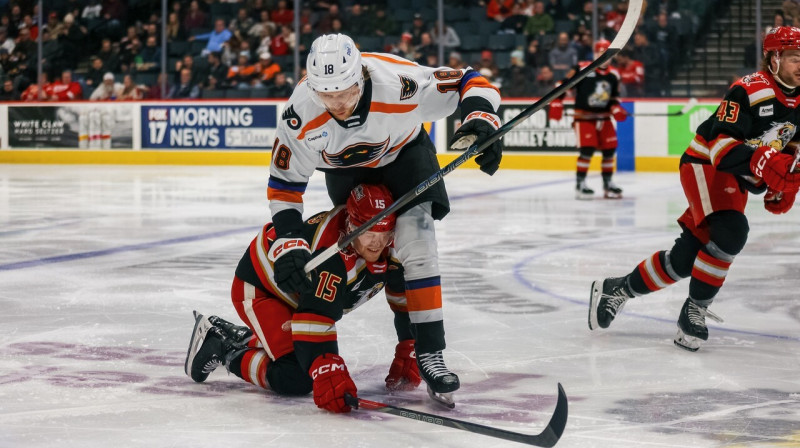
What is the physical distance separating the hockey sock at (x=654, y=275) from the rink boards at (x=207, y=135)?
8407mm

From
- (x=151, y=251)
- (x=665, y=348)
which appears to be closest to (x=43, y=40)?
(x=151, y=251)

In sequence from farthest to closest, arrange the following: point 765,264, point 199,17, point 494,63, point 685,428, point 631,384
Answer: point 199,17
point 494,63
point 765,264
point 631,384
point 685,428

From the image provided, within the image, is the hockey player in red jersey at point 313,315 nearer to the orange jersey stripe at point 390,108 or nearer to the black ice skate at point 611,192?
the orange jersey stripe at point 390,108

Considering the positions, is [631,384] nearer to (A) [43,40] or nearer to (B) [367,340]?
(B) [367,340]

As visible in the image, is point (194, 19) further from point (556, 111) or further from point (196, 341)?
point (196, 341)

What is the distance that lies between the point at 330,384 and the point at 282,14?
11.0 m

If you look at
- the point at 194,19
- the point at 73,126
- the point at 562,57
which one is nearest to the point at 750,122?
the point at 562,57

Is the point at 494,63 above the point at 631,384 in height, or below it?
above

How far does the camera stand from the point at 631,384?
330cm

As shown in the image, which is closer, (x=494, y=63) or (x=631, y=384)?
(x=631, y=384)

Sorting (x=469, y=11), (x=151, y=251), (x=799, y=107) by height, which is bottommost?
(x=151, y=251)

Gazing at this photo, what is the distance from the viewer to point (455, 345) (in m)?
3.85

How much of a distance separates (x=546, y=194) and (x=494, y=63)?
3.10 meters

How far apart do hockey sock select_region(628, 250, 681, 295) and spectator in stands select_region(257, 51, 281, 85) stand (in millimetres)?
10033
